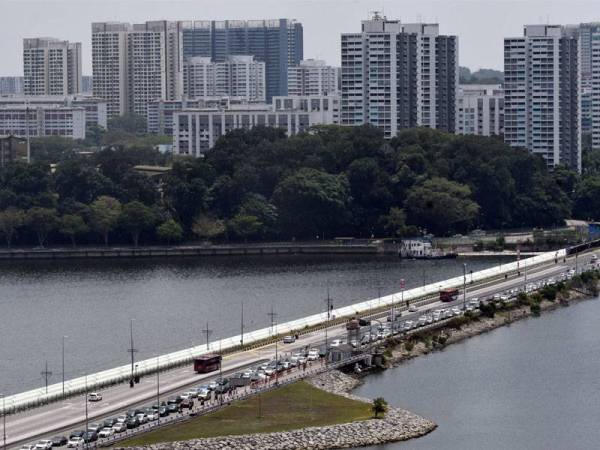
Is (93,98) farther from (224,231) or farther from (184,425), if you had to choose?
(184,425)

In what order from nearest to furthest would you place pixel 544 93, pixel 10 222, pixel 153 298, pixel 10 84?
pixel 153 298 < pixel 10 222 < pixel 544 93 < pixel 10 84

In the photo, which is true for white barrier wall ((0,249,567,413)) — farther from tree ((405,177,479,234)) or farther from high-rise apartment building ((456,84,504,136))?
high-rise apartment building ((456,84,504,136))

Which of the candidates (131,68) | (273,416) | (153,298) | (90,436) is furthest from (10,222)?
(131,68)

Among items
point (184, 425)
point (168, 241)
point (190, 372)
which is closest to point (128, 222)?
point (168, 241)

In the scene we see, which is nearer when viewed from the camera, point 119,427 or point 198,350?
point 119,427

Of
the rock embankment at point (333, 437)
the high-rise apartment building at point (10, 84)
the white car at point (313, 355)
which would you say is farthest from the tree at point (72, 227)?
the high-rise apartment building at point (10, 84)

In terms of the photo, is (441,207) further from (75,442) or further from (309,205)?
(75,442)

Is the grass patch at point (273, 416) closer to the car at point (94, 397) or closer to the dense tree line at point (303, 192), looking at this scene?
the car at point (94, 397)

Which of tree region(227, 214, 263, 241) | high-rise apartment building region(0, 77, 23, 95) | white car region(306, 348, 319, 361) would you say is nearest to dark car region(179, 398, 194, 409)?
white car region(306, 348, 319, 361)
